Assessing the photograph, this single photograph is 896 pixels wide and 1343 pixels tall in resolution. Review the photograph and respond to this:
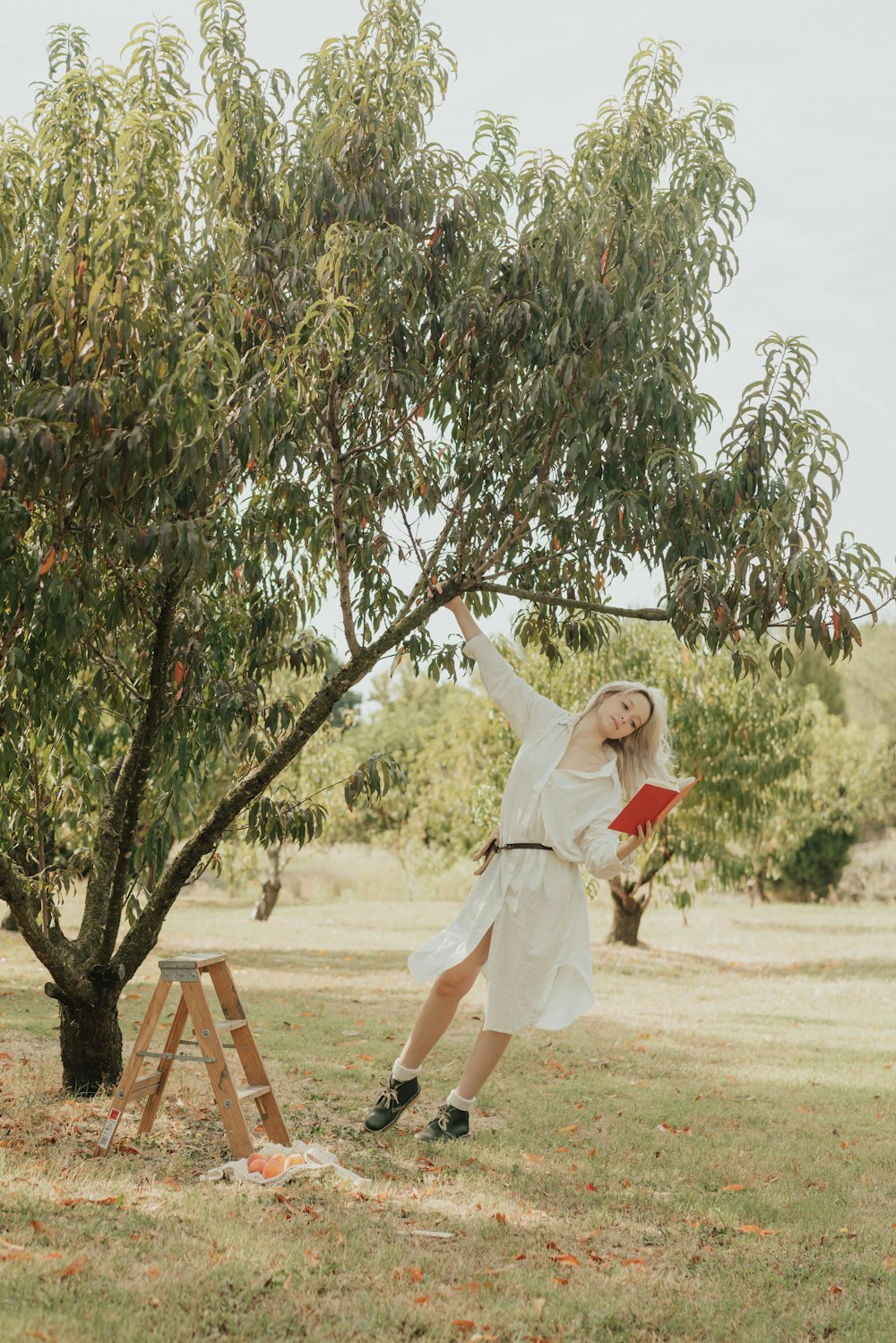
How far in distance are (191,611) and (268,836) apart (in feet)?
3.81

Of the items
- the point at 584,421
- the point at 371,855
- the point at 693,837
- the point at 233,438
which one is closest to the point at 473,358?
the point at 584,421

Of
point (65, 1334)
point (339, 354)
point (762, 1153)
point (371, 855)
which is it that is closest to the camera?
point (65, 1334)

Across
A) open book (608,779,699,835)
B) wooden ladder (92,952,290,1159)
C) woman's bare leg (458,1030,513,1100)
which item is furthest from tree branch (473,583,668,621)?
wooden ladder (92,952,290,1159)

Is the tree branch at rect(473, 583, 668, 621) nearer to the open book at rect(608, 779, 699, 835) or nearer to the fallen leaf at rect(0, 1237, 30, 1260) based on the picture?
the open book at rect(608, 779, 699, 835)

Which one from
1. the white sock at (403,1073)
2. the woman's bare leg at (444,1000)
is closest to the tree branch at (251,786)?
the woman's bare leg at (444,1000)

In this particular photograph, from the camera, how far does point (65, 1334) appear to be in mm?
3053

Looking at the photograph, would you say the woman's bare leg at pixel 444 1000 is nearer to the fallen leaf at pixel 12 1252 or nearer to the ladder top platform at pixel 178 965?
the ladder top platform at pixel 178 965

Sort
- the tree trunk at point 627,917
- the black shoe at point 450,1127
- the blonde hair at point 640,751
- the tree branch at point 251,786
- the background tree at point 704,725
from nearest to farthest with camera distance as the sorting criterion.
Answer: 1. the black shoe at point 450,1127
2. the blonde hair at point 640,751
3. the tree branch at point 251,786
4. the background tree at point 704,725
5. the tree trunk at point 627,917

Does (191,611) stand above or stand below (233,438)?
below

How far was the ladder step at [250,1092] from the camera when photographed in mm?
4918

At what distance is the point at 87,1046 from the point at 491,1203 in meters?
2.32

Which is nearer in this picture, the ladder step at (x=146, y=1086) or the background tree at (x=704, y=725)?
the ladder step at (x=146, y=1086)

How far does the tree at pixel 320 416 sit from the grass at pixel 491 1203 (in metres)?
1.31

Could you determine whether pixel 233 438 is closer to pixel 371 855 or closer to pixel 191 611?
pixel 191 611
